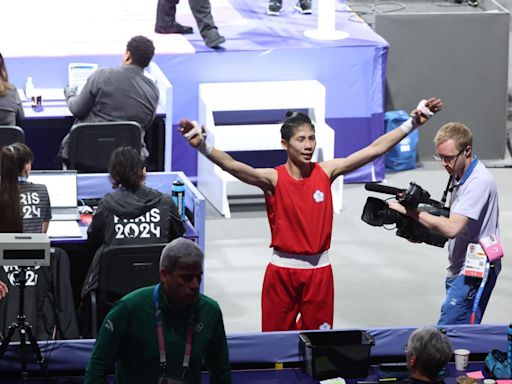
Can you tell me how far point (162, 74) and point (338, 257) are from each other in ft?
6.92

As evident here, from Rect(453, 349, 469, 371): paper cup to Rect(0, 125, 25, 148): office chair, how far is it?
13.3 feet

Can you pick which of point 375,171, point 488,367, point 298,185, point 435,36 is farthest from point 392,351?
point 435,36

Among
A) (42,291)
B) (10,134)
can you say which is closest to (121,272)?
(42,291)

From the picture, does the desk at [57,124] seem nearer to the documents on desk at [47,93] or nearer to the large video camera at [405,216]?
the documents on desk at [47,93]

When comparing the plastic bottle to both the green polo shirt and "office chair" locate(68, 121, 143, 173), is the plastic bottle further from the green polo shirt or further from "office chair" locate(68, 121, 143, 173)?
the green polo shirt

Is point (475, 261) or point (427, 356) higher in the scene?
point (427, 356)

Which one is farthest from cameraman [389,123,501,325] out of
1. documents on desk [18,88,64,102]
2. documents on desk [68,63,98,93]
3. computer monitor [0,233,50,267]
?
documents on desk [18,88,64,102]

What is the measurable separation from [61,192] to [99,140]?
119 centimetres

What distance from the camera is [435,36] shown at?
468 inches

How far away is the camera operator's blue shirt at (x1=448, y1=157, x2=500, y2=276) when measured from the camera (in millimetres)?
6324

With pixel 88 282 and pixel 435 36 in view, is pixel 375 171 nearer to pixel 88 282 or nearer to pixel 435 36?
pixel 435 36

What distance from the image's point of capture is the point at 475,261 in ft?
21.0

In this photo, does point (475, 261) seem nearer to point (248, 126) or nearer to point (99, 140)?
point (99, 140)

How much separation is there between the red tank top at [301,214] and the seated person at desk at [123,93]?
116 inches
